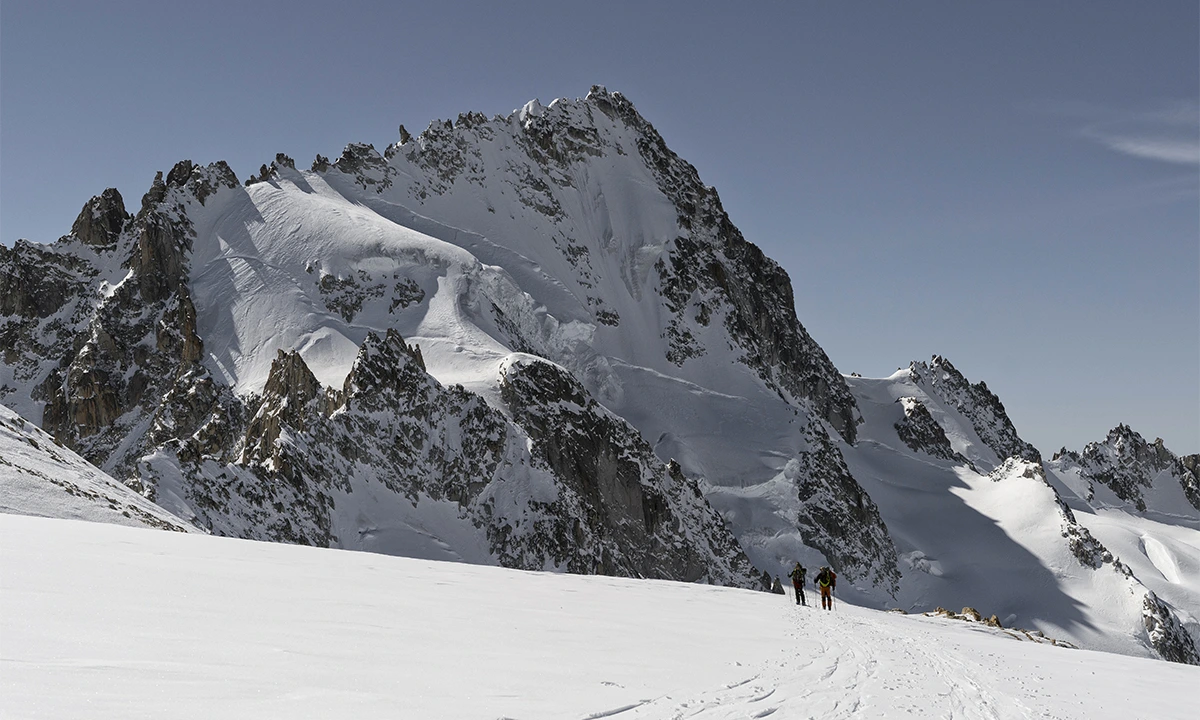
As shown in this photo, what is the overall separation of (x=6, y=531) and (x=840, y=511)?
10738 centimetres

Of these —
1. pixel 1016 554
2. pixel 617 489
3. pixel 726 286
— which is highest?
pixel 726 286

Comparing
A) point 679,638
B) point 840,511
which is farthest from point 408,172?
point 679,638

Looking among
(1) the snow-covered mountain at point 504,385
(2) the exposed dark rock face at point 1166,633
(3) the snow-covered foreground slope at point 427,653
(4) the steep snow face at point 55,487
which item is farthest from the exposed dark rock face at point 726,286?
(3) the snow-covered foreground slope at point 427,653

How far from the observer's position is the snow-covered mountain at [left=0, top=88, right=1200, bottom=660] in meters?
65.2

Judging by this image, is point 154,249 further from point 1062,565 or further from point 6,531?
point 1062,565

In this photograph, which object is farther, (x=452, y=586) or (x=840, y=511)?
(x=840, y=511)

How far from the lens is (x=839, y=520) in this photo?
Answer: 370 ft

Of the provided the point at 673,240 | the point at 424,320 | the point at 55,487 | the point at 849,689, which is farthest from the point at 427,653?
the point at 673,240

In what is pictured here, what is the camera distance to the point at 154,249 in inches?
3792

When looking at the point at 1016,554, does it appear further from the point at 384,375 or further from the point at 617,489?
the point at 384,375

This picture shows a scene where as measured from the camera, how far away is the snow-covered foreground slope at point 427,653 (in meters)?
8.80

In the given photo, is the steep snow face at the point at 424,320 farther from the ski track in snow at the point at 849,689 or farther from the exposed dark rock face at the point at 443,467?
the ski track in snow at the point at 849,689

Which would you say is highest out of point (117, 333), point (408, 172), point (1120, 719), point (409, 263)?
point (408, 172)

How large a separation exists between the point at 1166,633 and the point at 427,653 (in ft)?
387
